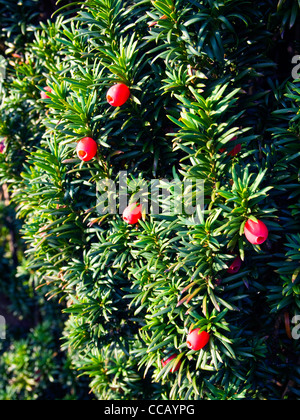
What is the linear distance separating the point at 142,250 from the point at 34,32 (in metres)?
1.51

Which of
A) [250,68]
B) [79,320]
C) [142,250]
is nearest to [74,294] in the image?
[79,320]

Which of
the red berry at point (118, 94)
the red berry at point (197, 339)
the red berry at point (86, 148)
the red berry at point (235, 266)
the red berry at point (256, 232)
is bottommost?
the red berry at point (197, 339)

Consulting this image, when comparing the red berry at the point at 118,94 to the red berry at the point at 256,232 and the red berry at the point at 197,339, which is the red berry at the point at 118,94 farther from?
the red berry at the point at 197,339

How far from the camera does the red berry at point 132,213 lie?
5.37 feet

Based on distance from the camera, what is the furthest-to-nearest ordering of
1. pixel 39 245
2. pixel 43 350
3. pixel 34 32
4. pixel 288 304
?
1. pixel 43 350
2. pixel 34 32
3. pixel 39 245
4. pixel 288 304

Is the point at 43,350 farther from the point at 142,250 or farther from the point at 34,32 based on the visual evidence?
A: the point at 34,32

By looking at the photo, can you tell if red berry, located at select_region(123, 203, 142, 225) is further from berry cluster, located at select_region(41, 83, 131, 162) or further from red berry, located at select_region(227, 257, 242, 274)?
red berry, located at select_region(227, 257, 242, 274)

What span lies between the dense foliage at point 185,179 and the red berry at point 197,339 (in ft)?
0.08

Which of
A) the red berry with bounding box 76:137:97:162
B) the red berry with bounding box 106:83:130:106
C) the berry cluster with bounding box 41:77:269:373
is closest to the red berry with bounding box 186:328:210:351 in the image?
the berry cluster with bounding box 41:77:269:373

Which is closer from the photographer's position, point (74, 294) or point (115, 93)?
point (115, 93)

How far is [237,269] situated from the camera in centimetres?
161

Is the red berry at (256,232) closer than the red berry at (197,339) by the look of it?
Yes

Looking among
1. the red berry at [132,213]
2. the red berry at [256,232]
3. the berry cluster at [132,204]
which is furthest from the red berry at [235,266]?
the red berry at [132,213]

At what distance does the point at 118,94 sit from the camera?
154 cm
